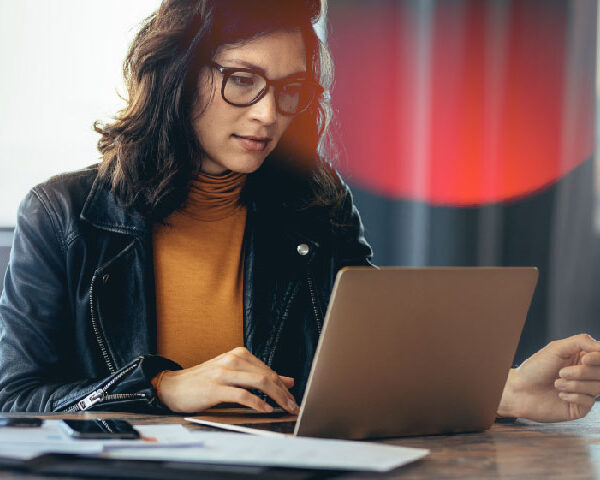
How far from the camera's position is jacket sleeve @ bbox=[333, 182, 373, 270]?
64.2 inches

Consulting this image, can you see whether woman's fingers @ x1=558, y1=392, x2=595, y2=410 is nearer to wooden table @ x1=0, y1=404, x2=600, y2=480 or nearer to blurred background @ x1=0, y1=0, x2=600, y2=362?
wooden table @ x1=0, y1=404, x2=600, y2=480

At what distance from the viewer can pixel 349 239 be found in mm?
1661

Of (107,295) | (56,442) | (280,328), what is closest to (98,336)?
(107,295)

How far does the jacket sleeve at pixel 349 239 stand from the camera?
163 cm

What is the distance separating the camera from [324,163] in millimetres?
1724

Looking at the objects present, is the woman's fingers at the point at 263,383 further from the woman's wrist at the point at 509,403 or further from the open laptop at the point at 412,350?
the woman's wrist at the point at 509,403

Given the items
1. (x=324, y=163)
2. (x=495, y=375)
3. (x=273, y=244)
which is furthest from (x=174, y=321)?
(x=495, y=375)

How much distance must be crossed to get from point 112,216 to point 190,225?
167 mm

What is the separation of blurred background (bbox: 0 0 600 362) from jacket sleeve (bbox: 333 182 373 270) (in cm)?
55

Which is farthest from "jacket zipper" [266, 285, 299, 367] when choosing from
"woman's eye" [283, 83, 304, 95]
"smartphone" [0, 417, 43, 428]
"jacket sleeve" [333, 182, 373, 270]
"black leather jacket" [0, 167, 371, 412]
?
"smartphone" [0, 417, 43, 428]

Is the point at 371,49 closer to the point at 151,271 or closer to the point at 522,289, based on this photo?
the point at 151,271

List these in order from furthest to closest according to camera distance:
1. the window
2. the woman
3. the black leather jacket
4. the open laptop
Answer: the window
the woman
the black leather jacket
the open laptop

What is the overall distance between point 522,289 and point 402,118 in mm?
1483

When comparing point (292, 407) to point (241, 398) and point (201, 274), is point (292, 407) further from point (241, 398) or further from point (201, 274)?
point (201, 274)
